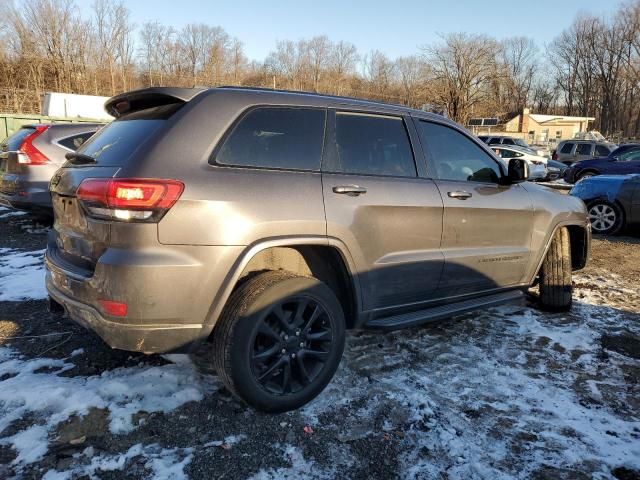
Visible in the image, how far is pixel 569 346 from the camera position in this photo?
144 inches

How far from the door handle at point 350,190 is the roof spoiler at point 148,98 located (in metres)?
0.95

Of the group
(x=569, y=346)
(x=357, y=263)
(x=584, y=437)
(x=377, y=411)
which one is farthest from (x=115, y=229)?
(x=569, y=346)

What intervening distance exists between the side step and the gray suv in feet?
0.05

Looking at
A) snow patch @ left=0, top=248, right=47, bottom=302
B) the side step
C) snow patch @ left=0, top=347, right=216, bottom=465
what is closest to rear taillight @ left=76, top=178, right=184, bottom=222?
snow patch @ left=0, top=347, right=216, bottom=465

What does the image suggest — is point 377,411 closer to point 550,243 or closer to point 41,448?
point 41,448

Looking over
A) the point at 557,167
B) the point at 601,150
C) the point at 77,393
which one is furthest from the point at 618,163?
the point at 77,393

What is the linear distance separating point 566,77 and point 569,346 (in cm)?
8931

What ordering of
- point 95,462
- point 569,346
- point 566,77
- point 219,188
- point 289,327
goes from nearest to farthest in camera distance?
1. point 95,462
2. point 219,188
3. point 289,327
4. point 569,346
5. point 566,77

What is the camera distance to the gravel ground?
228 centimetres

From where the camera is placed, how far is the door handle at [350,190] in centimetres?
281

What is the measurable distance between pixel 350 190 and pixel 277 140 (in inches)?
20.7

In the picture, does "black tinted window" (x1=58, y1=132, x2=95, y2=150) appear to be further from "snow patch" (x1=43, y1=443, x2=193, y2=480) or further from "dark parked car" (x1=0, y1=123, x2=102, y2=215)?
"snow patch" (x1=43, y1=443, x2=193, y2=480)

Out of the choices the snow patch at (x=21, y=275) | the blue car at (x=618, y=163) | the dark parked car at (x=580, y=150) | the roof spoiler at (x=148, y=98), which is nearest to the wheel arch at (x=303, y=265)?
the roof spoiler at (x=148, y=98)

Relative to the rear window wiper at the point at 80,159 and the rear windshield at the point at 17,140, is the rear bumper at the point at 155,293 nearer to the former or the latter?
the rear window wiper at the point at 80,159
